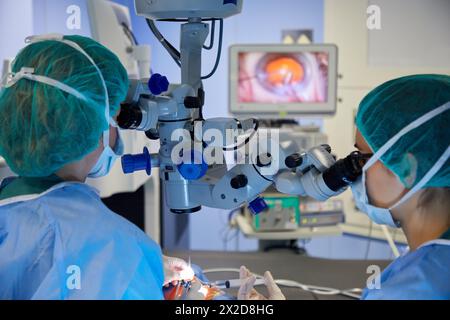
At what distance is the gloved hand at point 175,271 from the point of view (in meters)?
1.06

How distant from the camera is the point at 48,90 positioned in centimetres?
88

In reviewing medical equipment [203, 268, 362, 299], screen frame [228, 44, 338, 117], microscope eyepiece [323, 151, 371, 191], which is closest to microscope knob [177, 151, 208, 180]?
microscope eyepiece [323, 151, 371, 191]

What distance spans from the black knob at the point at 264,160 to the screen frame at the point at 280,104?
141 cm

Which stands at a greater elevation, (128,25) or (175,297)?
(128,25)

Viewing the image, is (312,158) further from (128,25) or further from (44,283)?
(128,25)

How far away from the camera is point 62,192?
0.92 m

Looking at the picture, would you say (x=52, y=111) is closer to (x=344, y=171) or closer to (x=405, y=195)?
(x=344, y=171)

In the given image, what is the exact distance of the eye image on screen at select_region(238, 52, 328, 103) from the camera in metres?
2.32

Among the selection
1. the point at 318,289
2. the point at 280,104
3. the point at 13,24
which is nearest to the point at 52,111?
the point at 318,289

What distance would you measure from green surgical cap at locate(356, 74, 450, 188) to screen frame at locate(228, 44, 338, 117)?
4.76 feet

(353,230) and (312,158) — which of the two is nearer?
(312,158)

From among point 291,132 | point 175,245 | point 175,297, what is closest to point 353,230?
point 175,245

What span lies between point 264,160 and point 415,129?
0.27 m

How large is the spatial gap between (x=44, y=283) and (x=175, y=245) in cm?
217
